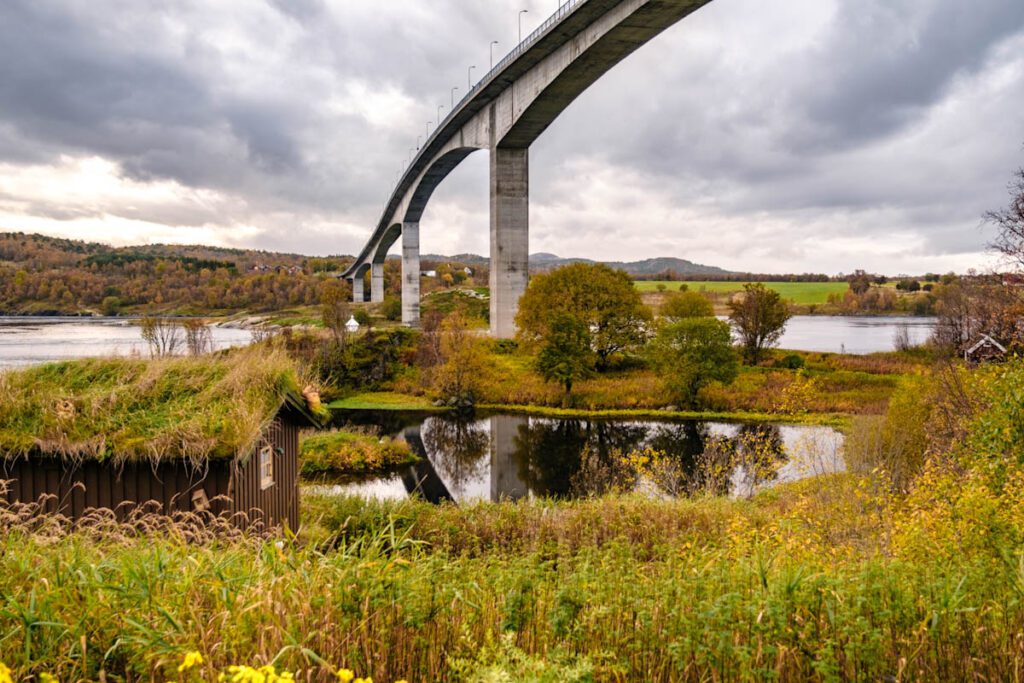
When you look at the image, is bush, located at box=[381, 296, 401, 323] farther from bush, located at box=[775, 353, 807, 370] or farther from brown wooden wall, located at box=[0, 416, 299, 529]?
brown wooden wall, located at box=[0, 416, 299, 529]

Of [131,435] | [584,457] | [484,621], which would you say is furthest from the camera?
[584,457]

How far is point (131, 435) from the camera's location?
7488 millimetres

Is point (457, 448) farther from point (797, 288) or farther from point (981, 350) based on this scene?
point (797, 288)

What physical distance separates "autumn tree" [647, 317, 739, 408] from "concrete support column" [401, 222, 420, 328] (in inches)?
1252

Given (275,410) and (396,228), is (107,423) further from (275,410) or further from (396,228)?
(396,228)

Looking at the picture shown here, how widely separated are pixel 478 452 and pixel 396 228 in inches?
1761

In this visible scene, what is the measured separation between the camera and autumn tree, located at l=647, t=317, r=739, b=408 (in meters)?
26.1

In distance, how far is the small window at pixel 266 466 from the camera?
346 inches

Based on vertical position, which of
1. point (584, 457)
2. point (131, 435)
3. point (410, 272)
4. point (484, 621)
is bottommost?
point (584, 457)

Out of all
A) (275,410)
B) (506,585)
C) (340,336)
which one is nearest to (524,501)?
(275,410)

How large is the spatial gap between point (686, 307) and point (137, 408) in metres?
33.9

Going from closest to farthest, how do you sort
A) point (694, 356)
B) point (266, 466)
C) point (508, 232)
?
1. point (266, 466)
2. point (694, 356)
3. point (508, 232)

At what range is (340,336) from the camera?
33750 millimetres

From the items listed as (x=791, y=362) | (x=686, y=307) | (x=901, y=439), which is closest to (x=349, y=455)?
(x=901, y=439)
